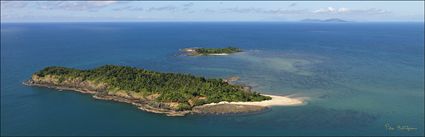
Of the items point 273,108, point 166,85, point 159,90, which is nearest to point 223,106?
point 273,108

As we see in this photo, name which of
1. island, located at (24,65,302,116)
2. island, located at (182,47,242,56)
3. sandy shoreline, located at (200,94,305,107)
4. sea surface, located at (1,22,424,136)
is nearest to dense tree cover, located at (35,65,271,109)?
island, located at (24,65,302,116)

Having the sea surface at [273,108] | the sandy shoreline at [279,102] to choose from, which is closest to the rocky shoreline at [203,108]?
the sea surface at [273,108]

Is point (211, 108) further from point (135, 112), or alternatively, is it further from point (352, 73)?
point (352, 73)

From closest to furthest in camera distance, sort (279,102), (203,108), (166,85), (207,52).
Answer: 1. (203,108)
2. (279,102)
3. (166,85)
4. (207,52)

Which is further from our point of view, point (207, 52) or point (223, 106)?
point (207, 52)

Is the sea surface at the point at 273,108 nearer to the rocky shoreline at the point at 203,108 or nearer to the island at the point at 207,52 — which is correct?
the rocky shoreline at the point at 203,108

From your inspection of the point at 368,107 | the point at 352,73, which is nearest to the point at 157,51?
the point at 352,73

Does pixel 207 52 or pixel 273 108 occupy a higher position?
pixel 207 52

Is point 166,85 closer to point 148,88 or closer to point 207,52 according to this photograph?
point 148,88
